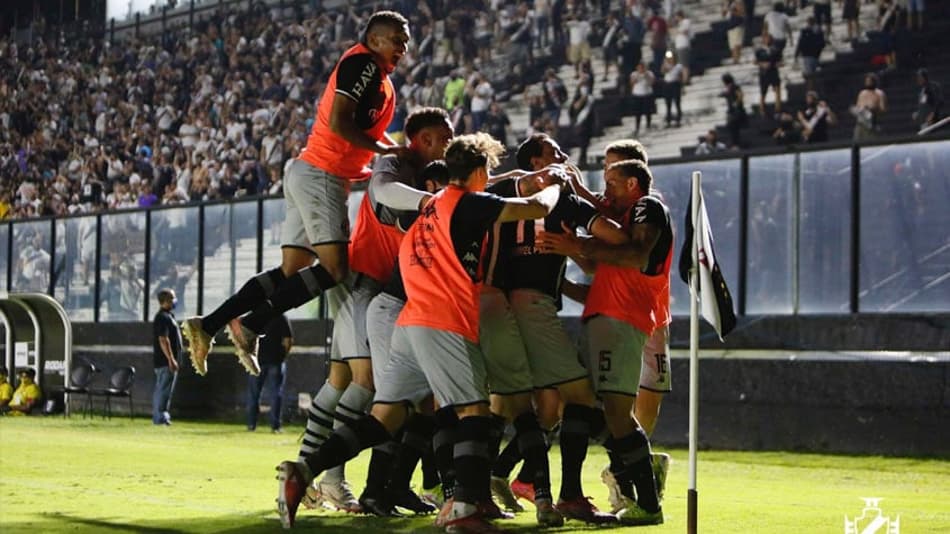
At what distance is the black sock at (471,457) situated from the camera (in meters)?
8.02

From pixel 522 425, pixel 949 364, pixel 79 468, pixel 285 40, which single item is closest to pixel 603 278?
pixel 522 425

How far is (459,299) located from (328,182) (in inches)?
81.7

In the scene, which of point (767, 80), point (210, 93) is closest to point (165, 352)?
point (767, 80)

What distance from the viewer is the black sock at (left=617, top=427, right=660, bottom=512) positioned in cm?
869

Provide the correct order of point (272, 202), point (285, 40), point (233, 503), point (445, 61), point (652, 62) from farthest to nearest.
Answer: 1. point (285, 40)
2. point (445, 61)
3. point (652, 62)
4. point (272, 202)
5. point (233, 503)

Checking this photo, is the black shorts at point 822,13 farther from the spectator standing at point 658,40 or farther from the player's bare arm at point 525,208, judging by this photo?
the player's bare arm at point 525,208

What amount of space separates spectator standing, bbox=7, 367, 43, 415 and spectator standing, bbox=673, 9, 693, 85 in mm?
12294

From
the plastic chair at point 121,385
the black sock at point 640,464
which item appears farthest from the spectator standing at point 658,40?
the black sock at point 640,464

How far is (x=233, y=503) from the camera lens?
33.2ft

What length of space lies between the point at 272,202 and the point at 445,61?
9576 mm

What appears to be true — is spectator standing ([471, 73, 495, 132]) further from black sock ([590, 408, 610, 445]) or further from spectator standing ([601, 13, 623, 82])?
black sock ([590, 408, 610, 445])

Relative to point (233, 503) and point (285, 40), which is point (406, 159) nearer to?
point (233, 503)

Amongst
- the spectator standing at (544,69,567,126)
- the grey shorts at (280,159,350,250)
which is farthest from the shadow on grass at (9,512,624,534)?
the spectator standing at (544,69,567,126)

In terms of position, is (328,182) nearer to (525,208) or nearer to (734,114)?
(525,208)
